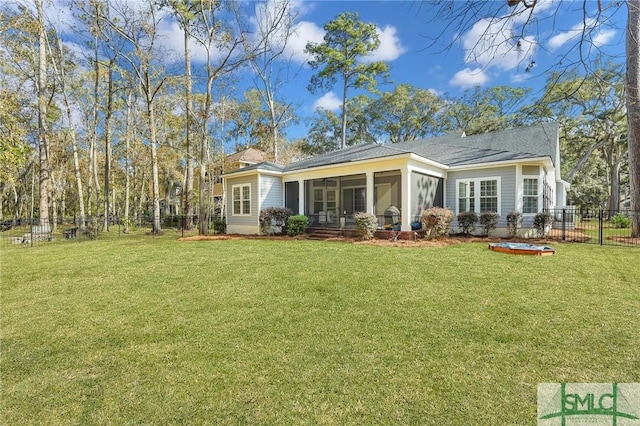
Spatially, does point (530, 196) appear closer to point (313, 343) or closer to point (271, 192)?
point (271, 192)

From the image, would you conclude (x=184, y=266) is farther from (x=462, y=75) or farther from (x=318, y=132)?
(x=318, y=132)

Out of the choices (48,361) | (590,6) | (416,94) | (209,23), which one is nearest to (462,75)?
(590,6)

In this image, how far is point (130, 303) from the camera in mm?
4164

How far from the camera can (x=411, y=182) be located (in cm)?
1067

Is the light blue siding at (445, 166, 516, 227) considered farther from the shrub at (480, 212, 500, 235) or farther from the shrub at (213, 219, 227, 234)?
the shrub at (213, 219, 227, 234)

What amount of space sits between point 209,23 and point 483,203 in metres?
14.6

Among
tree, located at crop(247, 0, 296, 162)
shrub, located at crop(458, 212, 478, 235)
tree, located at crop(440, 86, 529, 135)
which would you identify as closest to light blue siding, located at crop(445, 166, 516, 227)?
shrub, located at crop(458, 212, 478, 235)

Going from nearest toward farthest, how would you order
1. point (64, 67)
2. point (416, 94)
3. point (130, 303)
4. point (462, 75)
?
point (462, 75) < point (130, 303) < point (64, 67) < point (416, 94)

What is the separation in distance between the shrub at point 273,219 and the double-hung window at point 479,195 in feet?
25.0

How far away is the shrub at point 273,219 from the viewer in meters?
13.0

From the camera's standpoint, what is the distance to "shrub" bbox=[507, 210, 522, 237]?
10.6 meters

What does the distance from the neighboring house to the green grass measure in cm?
571

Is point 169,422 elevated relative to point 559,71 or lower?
lower

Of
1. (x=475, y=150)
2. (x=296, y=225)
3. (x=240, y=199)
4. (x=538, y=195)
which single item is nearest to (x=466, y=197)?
(x=538, y=195)
